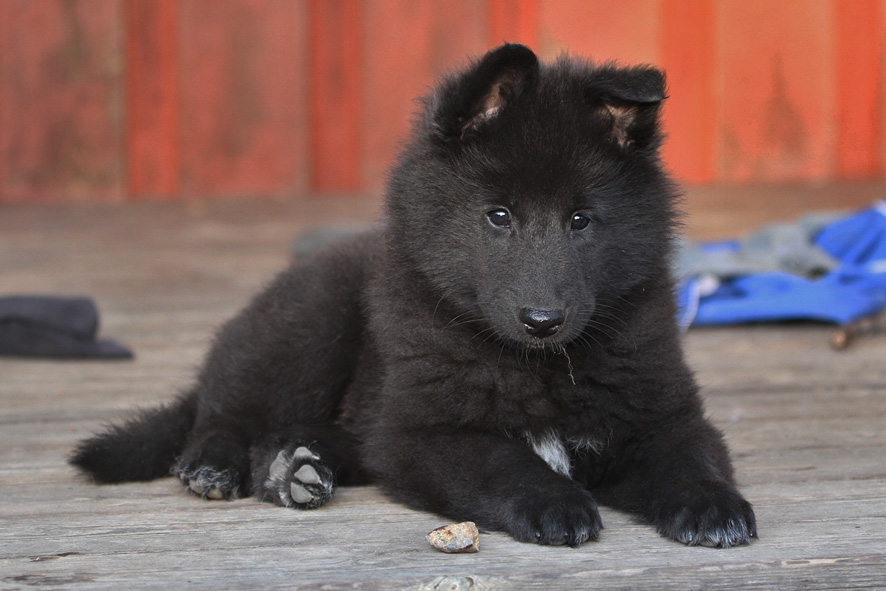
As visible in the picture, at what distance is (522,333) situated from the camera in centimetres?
223

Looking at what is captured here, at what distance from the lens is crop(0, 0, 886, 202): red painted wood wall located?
25.4ft

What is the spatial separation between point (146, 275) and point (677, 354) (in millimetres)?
4160

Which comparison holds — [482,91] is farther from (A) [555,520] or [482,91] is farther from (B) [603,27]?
(B) [603,27]

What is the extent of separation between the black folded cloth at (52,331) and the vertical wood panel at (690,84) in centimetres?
523

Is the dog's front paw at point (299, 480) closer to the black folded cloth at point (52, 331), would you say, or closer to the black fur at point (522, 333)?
the black fur at point (522, 333)

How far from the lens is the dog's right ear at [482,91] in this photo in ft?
7.47

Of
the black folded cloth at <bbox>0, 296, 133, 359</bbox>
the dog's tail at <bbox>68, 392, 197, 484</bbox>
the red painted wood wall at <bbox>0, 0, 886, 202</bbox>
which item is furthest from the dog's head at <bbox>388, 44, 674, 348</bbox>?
the red painted wood wall at <bbox>0, 0, 886, 202</bbox>

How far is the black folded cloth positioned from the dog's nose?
2.46 m

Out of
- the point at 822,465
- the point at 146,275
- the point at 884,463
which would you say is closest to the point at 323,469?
the point at 822,465

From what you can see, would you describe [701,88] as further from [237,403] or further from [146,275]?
[237,403]

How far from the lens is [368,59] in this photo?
8.11 meters

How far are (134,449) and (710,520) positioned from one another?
1.46 m

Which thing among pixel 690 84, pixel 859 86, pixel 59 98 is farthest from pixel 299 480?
pixel 859 86

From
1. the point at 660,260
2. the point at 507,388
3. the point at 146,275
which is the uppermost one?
the point at 660,260
